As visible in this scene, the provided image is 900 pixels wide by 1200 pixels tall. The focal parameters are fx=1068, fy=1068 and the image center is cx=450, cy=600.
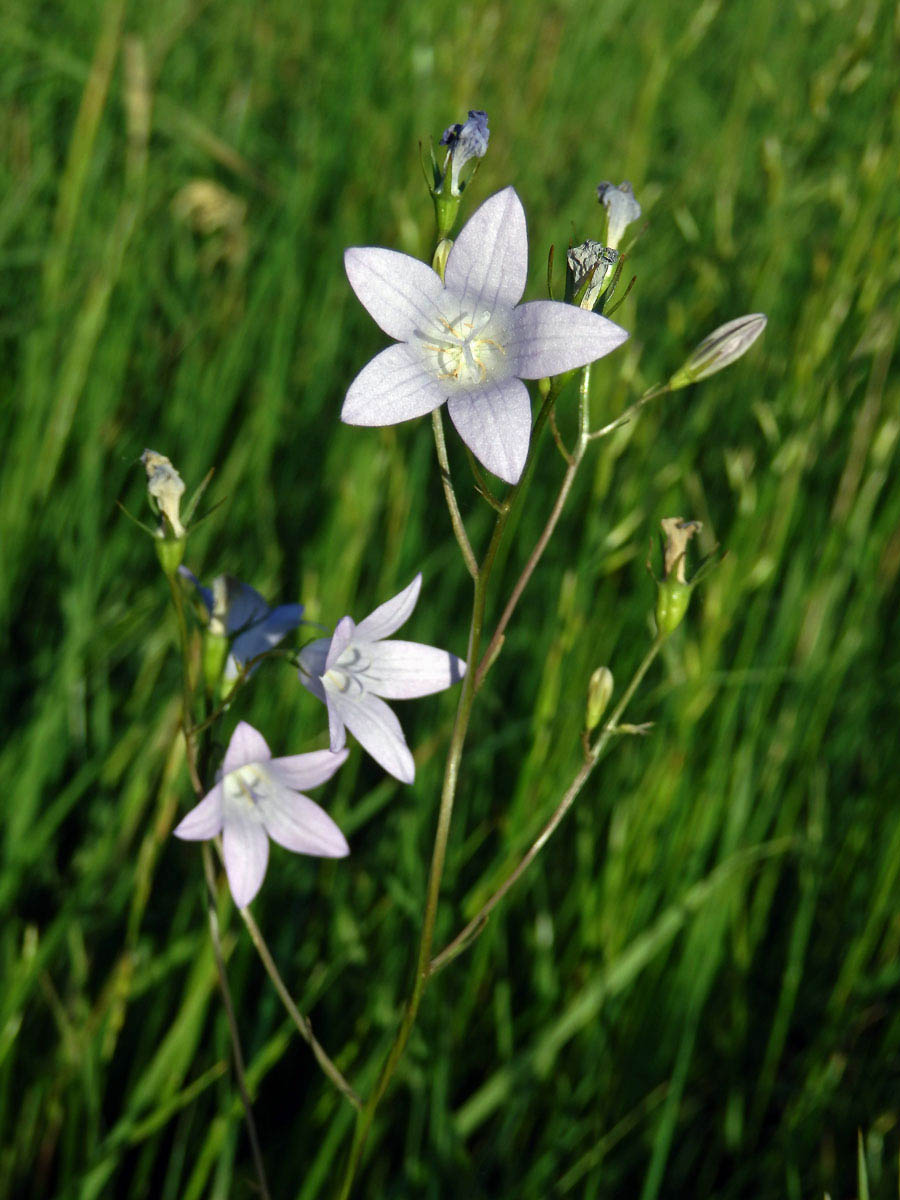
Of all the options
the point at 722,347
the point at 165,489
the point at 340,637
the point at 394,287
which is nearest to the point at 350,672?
the point at 340,637

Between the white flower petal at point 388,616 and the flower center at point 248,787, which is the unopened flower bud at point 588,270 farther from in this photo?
the flower center at point 248,787

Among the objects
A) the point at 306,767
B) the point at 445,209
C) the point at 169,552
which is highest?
the point at 445,209

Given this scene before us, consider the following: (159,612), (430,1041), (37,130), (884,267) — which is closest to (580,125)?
(37,130)

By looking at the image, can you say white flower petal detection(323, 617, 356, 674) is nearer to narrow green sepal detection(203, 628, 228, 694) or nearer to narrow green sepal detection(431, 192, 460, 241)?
narrow green sepal detection(203, 628, 228, 694)

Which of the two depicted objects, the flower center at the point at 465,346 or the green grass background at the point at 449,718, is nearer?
the flower center at the point at 465,346

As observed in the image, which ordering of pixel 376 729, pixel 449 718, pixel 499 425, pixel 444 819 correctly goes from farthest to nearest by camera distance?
1. pixel 449 718
2. pixel 376 729
3. pixel 444 819
4. pixel 499 425

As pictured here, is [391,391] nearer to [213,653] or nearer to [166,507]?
[166,507]

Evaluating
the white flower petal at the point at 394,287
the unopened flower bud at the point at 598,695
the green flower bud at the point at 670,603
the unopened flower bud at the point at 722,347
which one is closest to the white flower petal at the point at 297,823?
the unopened flower bud at the point at 598,695

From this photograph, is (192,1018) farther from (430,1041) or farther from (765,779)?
(765,779)
